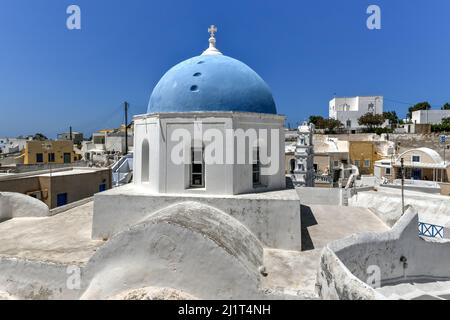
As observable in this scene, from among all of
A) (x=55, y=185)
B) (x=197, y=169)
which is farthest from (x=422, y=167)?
(x=55, y=185)

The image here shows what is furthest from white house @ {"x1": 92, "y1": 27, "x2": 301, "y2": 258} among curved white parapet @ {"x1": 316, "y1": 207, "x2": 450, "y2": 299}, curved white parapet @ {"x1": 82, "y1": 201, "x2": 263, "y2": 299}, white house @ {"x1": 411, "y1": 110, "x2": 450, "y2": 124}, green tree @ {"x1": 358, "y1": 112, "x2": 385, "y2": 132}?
white house @ {"x1": 411, "y1": 110, "x2": 450, "y2": 124}

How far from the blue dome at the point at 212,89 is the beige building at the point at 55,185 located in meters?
9.79

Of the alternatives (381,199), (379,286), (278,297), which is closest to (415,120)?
(381,199)

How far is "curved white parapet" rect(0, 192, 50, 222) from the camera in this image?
10.9 meters

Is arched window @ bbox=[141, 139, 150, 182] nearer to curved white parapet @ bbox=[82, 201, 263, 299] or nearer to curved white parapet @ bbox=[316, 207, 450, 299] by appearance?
curved white parapet @ bbox=[82, 201, 263, 299]

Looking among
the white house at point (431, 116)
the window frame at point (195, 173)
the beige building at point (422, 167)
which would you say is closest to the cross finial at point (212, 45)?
the window frame at point (195, 173)

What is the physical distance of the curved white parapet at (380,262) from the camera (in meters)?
5.31

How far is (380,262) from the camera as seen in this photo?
8.23 meters

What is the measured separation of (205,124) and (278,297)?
16.1ft

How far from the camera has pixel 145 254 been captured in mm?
5910

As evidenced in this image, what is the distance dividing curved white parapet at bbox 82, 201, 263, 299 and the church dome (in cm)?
393

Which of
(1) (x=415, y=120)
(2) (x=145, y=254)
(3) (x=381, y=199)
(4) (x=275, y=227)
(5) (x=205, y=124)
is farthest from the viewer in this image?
(1) (x=415, y=120)

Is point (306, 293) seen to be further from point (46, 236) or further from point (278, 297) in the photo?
point (46, 236)

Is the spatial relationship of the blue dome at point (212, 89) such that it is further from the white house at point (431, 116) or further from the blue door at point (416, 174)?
the white house at point (431, 116)
